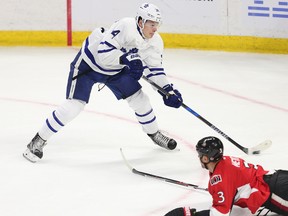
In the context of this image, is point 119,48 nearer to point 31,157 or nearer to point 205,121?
point 205,121

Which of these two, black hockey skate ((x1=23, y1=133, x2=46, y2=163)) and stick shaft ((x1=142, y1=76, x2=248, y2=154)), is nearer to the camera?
black hockey skate ((x1=23, y1=133, x2=46, y2=163))

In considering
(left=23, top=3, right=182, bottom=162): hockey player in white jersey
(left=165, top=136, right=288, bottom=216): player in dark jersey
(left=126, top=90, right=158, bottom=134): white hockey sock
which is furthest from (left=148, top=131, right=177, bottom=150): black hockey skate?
(left=165, top=136, right=288, bottom=216): player in dark jersey

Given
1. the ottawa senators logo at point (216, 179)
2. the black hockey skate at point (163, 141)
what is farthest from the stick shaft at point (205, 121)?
the ottawa senators logo at point (216, 179)

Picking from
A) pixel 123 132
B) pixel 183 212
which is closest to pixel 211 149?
pixel 183 212

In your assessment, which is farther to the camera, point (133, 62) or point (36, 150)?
point (36, 150)

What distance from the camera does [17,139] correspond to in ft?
16.1

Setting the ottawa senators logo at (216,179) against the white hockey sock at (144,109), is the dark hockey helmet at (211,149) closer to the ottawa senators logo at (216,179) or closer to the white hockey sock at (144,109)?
the ottawa senators logo at (216,179)

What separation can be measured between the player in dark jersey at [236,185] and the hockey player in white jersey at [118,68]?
103cm

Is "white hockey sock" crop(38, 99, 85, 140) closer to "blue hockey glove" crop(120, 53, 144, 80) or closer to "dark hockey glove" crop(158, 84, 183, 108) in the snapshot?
"blue hockey glove" crop(120, 53, 144, 80)

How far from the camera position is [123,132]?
5.13 m

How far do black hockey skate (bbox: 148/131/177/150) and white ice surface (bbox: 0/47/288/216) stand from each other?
0.05 m

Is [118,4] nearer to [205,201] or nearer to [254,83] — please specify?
[254,83]

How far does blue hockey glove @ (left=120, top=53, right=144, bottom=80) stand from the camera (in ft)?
13.7

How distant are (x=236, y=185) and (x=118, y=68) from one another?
1348 millimetres
